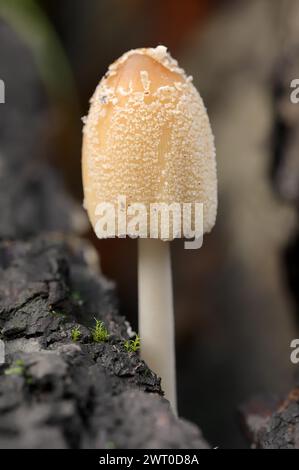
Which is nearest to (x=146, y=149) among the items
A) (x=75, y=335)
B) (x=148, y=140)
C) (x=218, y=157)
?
(x=148, y=140)

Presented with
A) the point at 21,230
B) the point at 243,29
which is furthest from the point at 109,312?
the point at 243,29

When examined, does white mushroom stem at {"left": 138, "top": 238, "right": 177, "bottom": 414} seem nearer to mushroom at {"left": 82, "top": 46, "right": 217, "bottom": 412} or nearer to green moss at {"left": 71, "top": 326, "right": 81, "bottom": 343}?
mushroom at {"left": 82, "top": 46, "right": 217, "bottom": 412}

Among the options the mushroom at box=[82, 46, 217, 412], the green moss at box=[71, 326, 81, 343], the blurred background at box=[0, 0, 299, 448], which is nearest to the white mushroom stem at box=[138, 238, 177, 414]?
the mushroom at box=[82, 46, 217, 412]

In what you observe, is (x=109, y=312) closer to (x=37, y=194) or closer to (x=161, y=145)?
(x=161, y=145)

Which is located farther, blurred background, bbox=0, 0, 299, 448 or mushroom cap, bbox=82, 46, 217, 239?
blurred background, bbox=0, 0, 299, 448

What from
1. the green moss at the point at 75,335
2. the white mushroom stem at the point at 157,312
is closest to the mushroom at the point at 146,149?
the white mushroom stem at the point at 157,312

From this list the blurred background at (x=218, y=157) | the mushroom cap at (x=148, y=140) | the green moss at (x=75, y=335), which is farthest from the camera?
the blurred background at (x=218, y=157)

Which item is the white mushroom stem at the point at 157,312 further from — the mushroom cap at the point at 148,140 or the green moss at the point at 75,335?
the green moss at the point at 75,335
